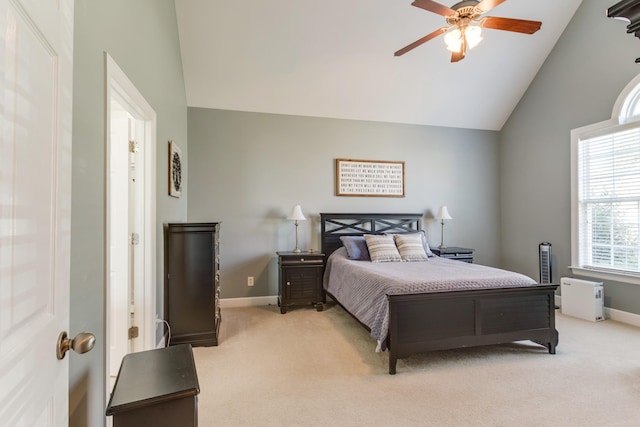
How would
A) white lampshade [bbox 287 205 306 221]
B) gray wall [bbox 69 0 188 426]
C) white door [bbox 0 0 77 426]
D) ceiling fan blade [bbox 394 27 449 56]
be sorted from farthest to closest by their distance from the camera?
white lampshade [bbox 287 205 306 221] < ceiling fan blade [bbox 394 27 449 56] < gray wall [bbox 69 0 188 426] < white door [bbox 0 0 77 426]

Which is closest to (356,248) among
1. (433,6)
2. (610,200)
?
(433,6)

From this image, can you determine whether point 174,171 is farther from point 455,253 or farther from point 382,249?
point 455,253

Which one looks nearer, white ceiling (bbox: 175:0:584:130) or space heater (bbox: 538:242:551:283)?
white ceiling (bbox: 175:0:584:130)

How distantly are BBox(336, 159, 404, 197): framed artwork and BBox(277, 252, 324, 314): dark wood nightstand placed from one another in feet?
3.82

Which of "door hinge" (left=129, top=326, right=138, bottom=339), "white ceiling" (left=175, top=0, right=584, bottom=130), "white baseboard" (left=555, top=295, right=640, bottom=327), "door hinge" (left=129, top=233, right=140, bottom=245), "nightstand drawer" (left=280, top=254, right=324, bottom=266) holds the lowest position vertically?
"white baseboard" (left=555, top=295, right=640, bottom=327)

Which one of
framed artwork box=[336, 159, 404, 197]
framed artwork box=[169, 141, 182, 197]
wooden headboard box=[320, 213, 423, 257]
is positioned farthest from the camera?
framed artwork box=[336, 159, 404, 197]

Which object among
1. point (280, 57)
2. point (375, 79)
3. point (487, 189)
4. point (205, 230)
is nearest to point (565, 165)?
point (487, 189)

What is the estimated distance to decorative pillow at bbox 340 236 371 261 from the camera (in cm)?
411

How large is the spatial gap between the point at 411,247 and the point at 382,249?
427 mm

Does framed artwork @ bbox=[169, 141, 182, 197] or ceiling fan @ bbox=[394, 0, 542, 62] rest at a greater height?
ceiling fan @ bbox=[394, 0, 542, 62]

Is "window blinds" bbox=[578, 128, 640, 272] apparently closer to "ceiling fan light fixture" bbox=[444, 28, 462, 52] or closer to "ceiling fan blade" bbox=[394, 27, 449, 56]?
"ceiling fan light fixture" bbox=[444, 28, 462, 52]

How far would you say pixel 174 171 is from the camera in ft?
10.7

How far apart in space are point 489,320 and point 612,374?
90cm

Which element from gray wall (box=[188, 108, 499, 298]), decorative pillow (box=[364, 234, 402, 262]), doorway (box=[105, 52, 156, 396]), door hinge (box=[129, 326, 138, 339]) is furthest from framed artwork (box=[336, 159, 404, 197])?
door hinge (box=[129, 326, 138, 339])
